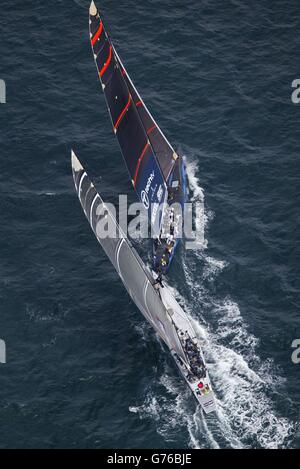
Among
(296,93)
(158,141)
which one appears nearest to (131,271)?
(158,141)

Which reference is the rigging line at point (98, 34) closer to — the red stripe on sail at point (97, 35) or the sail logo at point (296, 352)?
the red stripe on sail at point (97, 35)

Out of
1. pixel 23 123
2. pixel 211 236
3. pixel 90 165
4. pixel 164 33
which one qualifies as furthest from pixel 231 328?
pixel 164 33

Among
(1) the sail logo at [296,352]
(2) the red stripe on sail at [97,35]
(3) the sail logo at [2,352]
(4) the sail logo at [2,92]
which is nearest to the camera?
(1) the sail logo at [296,352]

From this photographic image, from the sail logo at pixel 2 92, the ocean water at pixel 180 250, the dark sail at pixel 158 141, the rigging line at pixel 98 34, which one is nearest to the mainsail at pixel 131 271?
the ocean water at pixel 180 250

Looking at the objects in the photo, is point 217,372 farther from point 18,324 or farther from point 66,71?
point 66,71

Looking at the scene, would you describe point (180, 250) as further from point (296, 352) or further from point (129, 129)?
point (296, 352)

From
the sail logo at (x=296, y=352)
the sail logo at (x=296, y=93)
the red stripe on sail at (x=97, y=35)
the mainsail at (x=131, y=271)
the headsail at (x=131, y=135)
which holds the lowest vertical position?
the sail logo at (x=296, y=352)
